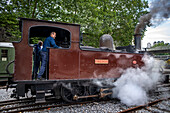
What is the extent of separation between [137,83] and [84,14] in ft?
29.2

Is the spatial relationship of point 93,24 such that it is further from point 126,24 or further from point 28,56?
point 28,56

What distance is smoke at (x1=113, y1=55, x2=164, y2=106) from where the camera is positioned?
4949 mm

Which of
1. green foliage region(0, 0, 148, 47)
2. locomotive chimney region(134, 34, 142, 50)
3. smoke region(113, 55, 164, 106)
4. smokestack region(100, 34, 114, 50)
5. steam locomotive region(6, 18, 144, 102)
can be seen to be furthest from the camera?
green foliage region(0, 0, 148, 47)

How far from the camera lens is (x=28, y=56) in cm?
380

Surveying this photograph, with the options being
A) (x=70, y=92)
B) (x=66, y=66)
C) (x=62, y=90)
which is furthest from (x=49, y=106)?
(x=66, y=66)

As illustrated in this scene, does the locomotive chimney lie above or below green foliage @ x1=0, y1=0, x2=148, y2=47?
below

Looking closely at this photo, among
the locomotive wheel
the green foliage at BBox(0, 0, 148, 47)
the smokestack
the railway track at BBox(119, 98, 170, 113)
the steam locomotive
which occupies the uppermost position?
the green foliage at BBox(0, 0, 148, 47)

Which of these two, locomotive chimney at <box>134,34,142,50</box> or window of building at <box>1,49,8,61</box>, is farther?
A: window of building at <box>1,49,8,61</box>

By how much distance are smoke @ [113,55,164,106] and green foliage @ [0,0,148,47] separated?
7004mm

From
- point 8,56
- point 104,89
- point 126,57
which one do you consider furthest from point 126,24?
point 8,56

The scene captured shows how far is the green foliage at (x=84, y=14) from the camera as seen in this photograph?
10.2 meters

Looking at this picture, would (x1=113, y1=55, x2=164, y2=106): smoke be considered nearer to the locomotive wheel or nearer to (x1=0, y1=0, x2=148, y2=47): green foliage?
the locomotive wheel

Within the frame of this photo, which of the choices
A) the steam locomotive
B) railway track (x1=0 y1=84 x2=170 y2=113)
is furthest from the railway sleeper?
railway track (x1=0 y1=84 x2=170 y2=113)

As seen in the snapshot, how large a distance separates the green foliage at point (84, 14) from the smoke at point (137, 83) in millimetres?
7004
